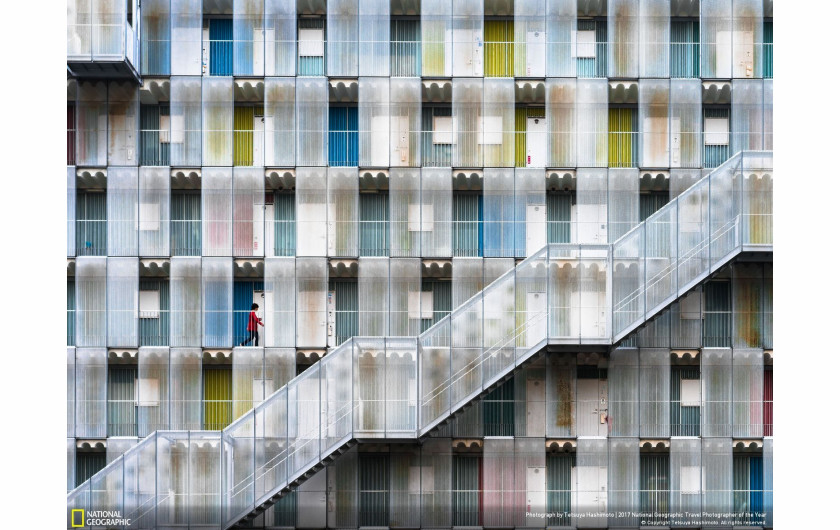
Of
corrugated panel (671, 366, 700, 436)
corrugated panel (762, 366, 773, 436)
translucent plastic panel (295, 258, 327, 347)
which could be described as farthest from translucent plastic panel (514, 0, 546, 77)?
corrugated panel (762, 366, 773, 436)

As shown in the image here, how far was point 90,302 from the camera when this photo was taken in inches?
1136

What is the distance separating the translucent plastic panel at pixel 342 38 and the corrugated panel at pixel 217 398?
36.3 feet

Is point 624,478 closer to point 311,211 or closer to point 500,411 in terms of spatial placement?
point 500,411

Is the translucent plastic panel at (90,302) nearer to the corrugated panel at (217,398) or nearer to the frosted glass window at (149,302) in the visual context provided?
the frosted glass window at (149,302)

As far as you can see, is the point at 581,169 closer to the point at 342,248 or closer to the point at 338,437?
the point at 342,248

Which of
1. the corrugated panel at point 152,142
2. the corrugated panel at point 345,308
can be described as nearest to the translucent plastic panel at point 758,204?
the corrugated panel at point 345,308

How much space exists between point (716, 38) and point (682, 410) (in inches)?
506

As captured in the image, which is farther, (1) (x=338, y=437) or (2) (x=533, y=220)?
(2) (x=533, y=220)

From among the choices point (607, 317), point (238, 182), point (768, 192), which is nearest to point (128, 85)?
point (238, 182)

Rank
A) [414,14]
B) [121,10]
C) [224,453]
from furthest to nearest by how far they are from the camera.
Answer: [414,14] → [121,10] → [224,453]

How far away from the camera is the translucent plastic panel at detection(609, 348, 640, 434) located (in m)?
28.6

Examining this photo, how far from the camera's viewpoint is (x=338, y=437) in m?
25.8

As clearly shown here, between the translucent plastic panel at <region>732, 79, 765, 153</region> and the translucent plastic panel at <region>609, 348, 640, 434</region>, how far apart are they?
26.6ft

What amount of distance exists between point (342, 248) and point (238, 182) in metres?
4.24
